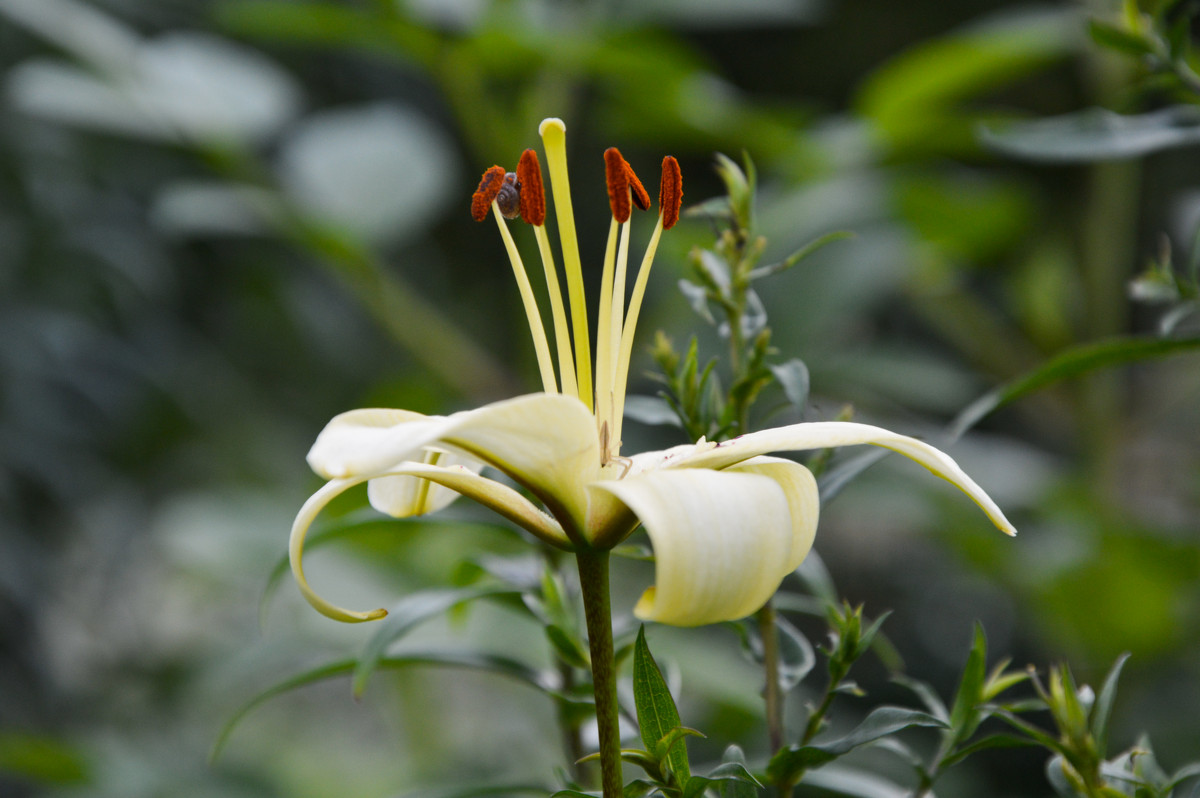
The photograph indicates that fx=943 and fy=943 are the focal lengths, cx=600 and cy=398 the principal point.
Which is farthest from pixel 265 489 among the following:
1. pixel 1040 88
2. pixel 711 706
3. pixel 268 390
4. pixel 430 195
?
pixel 1040 88

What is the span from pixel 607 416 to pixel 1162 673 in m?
1.03

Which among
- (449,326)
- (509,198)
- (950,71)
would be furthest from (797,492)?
(449,326)

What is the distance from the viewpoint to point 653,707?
0.71 ft

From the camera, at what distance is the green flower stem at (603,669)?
0.20 meters

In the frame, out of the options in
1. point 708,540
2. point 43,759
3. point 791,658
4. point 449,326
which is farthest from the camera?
point 449,326

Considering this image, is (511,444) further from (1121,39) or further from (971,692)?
(1121,39)

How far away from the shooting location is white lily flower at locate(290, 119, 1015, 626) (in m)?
0.18

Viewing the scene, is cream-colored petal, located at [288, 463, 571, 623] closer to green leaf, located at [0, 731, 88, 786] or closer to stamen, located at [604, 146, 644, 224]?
stamen, located at [604, 146, 644, 224]

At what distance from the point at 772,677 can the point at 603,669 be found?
0.08 m

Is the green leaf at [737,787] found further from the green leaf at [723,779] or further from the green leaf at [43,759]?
the green leaf at [43,759]

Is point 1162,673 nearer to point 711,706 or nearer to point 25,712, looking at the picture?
point 711,706

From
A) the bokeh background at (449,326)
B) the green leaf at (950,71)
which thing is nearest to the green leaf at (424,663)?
the bokeh background at (449,326)

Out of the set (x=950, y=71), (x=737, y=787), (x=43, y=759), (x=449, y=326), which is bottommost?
(x=43, y=759)

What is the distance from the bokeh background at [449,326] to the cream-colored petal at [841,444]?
524 millimetres
